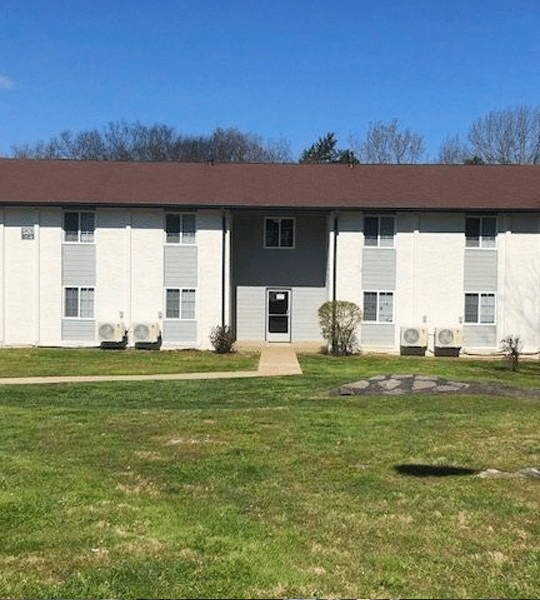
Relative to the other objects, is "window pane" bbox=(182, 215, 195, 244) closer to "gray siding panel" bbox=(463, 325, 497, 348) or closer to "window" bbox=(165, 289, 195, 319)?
"window" bbox=(165, 289, 195, 319)

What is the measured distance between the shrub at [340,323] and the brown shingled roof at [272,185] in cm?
372

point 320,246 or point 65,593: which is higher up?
point 320,246

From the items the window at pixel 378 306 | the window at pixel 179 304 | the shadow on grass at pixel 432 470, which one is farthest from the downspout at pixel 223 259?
the shadow on grass at pixel 432 470

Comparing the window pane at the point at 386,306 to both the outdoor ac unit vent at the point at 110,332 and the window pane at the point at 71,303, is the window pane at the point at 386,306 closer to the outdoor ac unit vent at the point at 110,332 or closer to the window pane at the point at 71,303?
the outdoor ac unit vent at the point at 110,332

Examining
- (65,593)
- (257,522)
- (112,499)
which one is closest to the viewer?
(65,593)

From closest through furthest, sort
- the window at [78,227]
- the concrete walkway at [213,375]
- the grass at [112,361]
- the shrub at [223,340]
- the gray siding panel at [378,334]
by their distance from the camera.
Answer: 1. the concrete walkway at [213,375]
2. the grass at [112,361]
3. the shrub at [223,340]
4. the gray siding panel at [378,334]
5. the window at [78,227]

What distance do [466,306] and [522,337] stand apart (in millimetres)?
2331

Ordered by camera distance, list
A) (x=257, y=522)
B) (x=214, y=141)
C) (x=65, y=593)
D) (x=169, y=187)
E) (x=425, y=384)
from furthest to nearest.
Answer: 1. (x=214, y=141)
2. (x=169, y=187)
3. (x=425, y=384)
4. (x=257, y=522)
5. (x=65, y=593)

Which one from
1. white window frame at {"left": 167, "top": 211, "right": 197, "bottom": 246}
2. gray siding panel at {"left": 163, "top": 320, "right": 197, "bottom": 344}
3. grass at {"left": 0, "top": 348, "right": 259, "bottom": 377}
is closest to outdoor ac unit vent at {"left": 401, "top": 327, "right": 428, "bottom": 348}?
grass at {"left": 0, "top": 348, "right": 259, "bottom": 377}

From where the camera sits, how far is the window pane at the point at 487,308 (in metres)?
25.2

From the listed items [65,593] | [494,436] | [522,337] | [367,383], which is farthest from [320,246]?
[65,593]

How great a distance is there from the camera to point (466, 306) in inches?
994

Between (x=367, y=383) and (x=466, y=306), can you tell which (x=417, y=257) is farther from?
(x=367, y=383)

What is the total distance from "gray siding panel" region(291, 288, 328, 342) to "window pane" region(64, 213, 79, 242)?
8.65 metres
